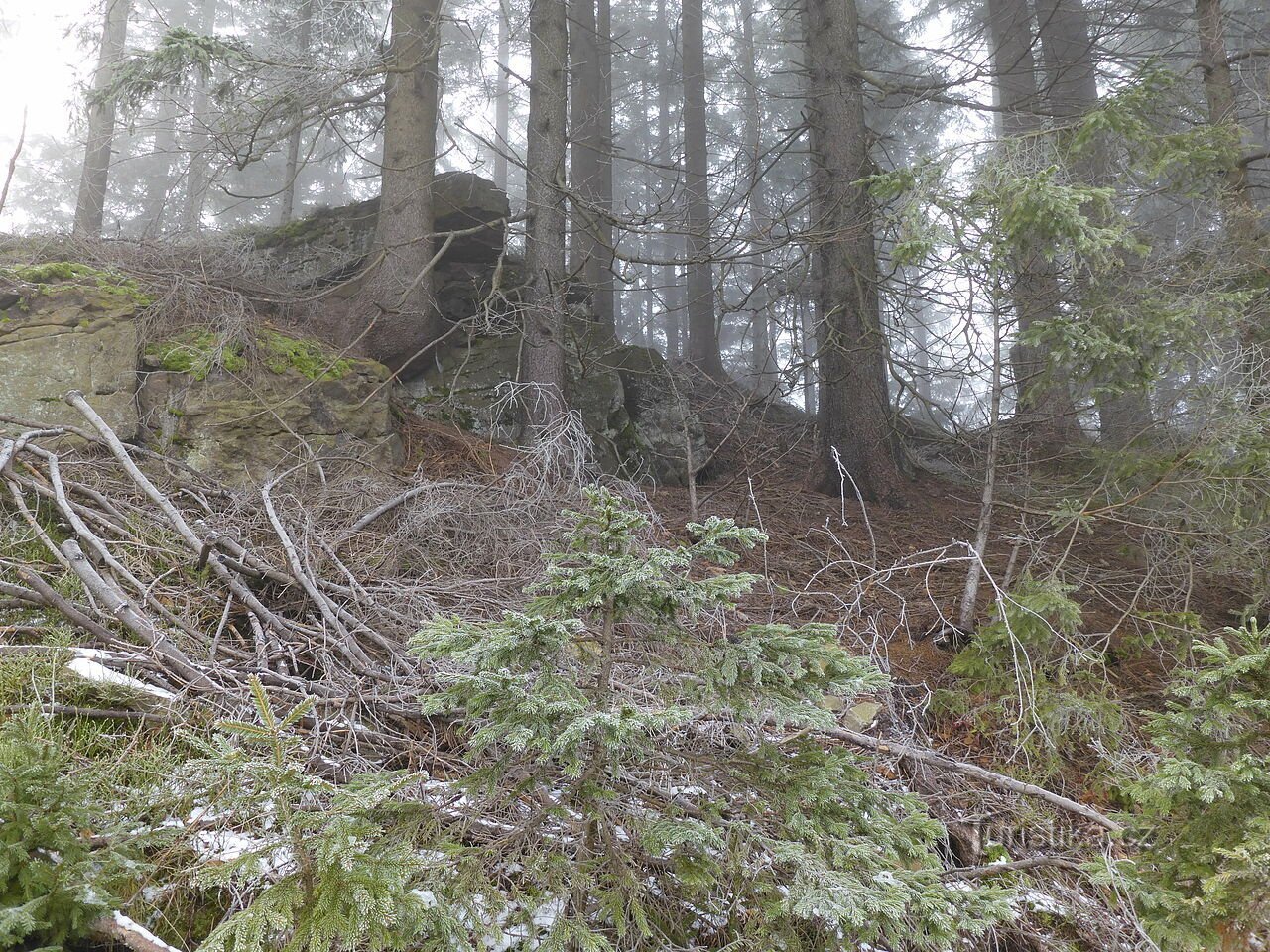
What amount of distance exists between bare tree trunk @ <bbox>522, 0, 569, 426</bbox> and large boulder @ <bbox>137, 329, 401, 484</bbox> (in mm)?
1314

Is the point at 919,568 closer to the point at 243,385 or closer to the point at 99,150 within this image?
the point at 243,385

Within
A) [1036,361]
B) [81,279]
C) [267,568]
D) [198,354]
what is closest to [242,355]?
[198,354]

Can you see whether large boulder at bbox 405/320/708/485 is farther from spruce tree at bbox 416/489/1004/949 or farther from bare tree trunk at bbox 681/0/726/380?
spruce tree at bbox 416/489/1004/949

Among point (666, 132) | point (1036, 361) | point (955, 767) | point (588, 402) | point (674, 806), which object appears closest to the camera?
point (674, 806)

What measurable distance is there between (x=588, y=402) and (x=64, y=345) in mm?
4023

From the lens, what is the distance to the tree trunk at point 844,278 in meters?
6.53

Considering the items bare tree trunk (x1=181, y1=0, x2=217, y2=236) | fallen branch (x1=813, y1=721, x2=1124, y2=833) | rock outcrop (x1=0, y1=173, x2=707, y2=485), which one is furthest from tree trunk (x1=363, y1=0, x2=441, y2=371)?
Result: fallen branch (x1=813, y1=721, x2=1124, y2=833)

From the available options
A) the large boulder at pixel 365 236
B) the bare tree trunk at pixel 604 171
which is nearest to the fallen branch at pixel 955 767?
the large boulder at pixel 365 236

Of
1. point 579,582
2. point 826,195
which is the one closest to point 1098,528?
point 826,195

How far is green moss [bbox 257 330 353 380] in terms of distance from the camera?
211 inches

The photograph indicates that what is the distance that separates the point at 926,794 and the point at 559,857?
177 centimetres

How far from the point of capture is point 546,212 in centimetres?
644

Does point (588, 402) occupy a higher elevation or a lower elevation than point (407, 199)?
lower

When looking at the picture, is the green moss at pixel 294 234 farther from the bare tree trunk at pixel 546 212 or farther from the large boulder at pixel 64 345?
the large boulder at pixel 64 345
